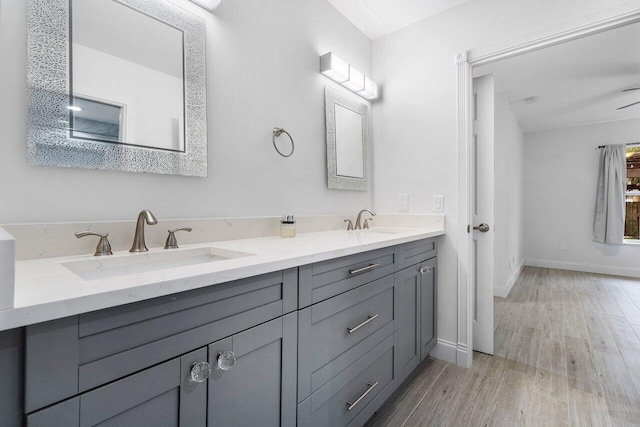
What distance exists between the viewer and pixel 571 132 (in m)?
5.04

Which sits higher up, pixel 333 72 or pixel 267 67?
pixel 333 72

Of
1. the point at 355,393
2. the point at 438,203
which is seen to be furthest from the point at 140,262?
the point at 438,203

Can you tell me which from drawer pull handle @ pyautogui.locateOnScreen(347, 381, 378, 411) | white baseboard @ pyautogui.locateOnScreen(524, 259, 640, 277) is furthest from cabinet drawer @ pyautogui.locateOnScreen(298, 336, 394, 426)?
white baseboard @ pyautogui.locateOnScreen(524, 259, 640, 277)

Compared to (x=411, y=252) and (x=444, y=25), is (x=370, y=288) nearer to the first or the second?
(x=411, y=252)

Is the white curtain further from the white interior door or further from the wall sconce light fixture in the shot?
the wall sconce light fixture

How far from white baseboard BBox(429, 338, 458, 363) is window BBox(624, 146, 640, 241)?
4.84 meters

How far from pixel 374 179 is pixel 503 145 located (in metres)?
2.14

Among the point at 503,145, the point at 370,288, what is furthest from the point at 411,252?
the point at 503,145

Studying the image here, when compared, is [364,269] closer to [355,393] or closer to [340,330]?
[340,330]

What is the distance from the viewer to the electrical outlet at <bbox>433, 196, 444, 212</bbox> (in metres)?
2.15

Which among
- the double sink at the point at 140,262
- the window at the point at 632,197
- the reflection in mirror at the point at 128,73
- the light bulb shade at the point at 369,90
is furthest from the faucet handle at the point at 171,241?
the window at the point at 632,197

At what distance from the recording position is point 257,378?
0.89 metres

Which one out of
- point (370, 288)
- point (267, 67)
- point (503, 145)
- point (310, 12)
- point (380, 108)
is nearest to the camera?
point (370, 288)

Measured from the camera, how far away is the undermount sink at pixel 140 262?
920 mm
